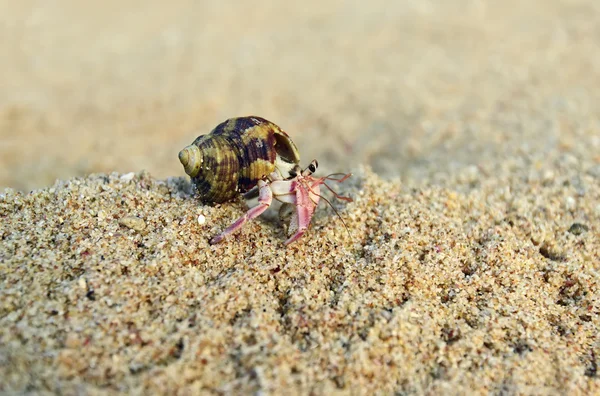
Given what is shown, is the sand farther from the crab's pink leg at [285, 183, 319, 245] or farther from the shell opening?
the shell opening

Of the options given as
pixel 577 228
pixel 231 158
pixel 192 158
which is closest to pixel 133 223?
pixel 192 158

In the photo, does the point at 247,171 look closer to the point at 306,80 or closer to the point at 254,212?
the point at 254,212

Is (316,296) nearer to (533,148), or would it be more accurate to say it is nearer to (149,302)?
(149,302)

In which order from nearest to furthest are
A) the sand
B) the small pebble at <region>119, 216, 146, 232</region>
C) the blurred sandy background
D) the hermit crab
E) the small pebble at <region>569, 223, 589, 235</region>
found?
1. the sand
2. the small pebble at <region>119, 216, 146, 232</region>
3. the hermit crab
4. the small pebble at <region>569, 223, 589, 235</region>
5. the blurred sandy background

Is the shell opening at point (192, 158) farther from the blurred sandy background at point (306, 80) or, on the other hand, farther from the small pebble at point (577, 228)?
the small pebble at point (577, 228)

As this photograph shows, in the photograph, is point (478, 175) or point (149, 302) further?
point (478, 175)

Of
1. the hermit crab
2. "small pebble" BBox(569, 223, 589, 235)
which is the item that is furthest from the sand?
the hermit crab

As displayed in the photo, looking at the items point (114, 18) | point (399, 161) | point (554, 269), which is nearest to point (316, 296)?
point (554, 269)
